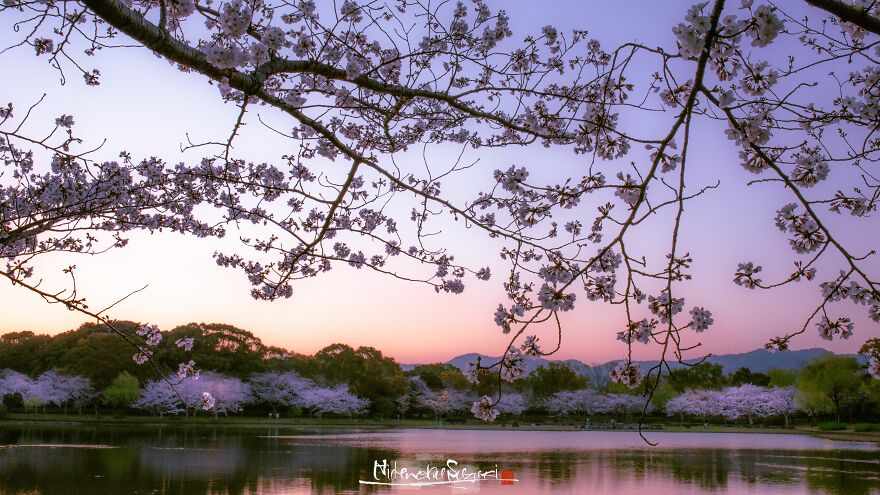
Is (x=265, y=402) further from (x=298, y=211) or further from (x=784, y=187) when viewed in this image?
(x=784, y=187)

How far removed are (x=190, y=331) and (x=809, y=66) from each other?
52.6 metres

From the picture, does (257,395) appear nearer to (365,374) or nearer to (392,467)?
(365,374)

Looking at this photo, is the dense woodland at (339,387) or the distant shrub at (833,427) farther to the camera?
the dense woodland at (339,387)

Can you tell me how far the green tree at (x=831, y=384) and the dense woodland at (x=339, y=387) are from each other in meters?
0.09

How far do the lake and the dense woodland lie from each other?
600 inches

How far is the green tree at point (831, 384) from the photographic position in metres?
46.2

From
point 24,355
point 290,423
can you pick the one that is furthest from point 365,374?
point 24,355

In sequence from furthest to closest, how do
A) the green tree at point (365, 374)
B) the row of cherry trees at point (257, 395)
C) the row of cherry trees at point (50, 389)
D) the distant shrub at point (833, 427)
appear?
the green tree at point (365, 374), the row of cherry trees at point (257, 395), the row of cherry trees at point (50, 389), the distant shrub at point (833, 427)

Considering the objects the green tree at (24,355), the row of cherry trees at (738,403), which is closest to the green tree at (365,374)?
the green tree at (24,355)

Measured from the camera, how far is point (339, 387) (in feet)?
184

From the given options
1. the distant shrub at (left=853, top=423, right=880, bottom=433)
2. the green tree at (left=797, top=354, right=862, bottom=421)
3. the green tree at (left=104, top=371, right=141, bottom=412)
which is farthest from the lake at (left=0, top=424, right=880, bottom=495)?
the green tree at (left=797, top=354, right=862, bottom=421)

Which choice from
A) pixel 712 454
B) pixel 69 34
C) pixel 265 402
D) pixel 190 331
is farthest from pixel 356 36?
pixel 265 402

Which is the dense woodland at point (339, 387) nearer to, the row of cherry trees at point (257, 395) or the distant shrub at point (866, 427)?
the row of cherry trees at point (257, 395)

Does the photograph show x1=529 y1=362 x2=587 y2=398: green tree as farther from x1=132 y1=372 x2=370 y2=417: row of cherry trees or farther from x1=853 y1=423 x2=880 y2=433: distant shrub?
x1=853 y1=423 x2=880 y2=433: distant shrub
